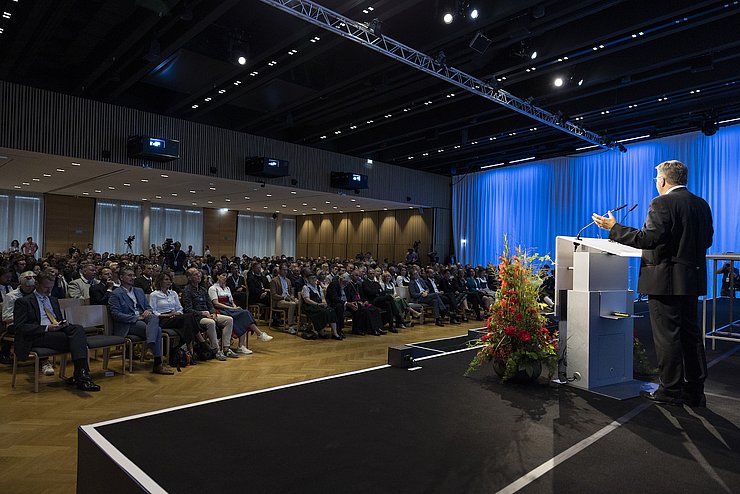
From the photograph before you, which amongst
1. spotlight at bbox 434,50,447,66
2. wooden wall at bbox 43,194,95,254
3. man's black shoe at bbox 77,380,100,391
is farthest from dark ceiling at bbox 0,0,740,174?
wooden wall at bbox 43,194,95,254

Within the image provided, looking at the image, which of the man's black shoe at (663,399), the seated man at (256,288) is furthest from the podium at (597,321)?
the seated man at (256,288)

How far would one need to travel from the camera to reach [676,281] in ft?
8.98

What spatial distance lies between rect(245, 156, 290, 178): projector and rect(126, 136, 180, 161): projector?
208cm

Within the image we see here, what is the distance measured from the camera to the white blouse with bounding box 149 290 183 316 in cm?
557

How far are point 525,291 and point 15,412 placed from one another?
4092 millimetres

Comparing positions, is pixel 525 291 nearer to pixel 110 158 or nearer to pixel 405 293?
pixel 405 293

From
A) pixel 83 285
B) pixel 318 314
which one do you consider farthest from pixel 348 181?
pixel 83 285

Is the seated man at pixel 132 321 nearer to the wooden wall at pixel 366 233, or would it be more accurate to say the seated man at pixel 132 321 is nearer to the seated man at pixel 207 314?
the seated man at pixel 207 314

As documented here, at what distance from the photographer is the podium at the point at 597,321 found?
3145 millimetres

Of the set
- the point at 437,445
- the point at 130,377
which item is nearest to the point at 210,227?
the point at 130,377

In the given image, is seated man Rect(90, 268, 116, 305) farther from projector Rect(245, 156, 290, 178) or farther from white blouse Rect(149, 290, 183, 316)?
projector Rect(245, 156, 290, 178)

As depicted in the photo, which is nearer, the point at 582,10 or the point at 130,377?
the point at 130,377

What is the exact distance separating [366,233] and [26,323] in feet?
55.1

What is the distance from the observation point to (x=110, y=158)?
9945mm
